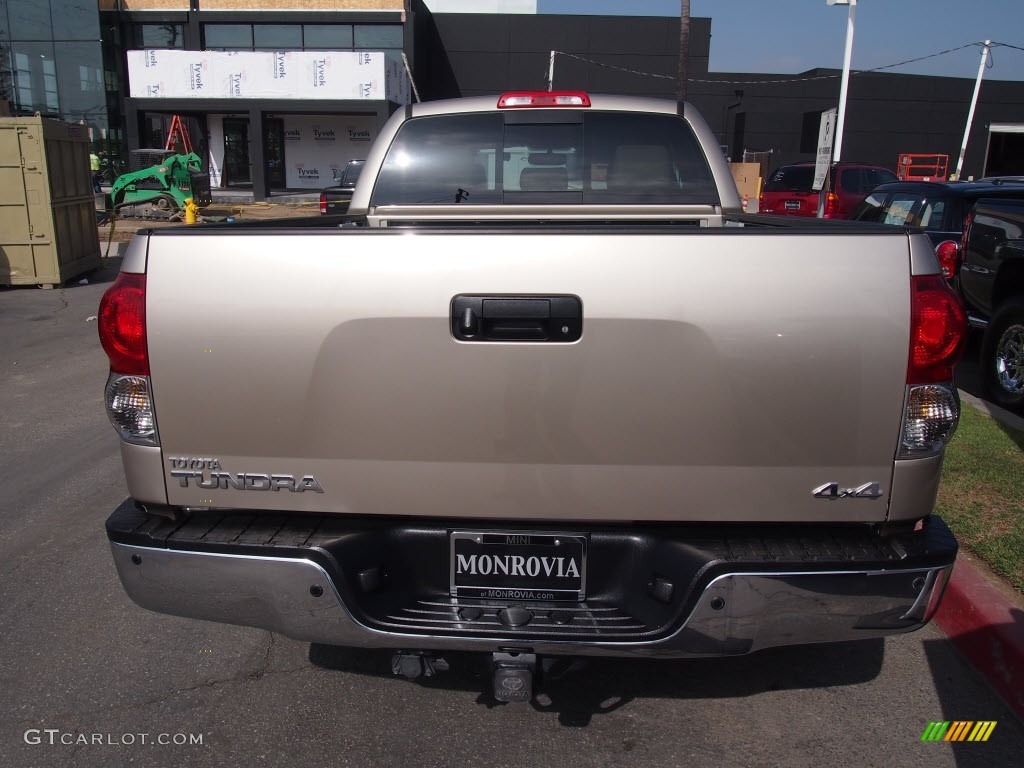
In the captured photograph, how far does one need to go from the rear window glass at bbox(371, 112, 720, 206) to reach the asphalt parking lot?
2234 mm

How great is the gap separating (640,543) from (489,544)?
1.45ft

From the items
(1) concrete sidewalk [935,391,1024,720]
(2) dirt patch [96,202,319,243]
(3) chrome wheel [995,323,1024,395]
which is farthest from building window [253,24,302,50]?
(1) concrete sidewalk [935,391,1024,720]

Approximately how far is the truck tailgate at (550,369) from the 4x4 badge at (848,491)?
0.05 feet

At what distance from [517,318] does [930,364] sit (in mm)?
1133

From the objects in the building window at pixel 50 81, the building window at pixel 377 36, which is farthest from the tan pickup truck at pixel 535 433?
the building window at pixel 50 81

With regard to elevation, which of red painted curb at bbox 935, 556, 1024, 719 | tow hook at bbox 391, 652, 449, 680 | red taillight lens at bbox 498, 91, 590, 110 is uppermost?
red taillight lens at bbox 498, 91, 590, 110

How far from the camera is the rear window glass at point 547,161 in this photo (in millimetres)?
4289

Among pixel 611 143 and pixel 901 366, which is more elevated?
pixel 611 143

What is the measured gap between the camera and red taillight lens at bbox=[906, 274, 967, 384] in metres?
2.30

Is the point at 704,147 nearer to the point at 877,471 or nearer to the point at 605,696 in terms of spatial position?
the point at 877,471

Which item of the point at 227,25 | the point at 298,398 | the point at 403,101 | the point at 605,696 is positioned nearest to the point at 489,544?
the point at 298,398

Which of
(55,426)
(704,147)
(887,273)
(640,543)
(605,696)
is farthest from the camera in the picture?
(55,426)

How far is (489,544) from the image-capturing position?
2535 mm

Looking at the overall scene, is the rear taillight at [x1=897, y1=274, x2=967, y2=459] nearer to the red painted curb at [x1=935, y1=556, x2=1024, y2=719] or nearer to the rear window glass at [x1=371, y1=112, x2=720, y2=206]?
the red painted curb at [x1=935, y1=556, x2=1024, y2=719]
